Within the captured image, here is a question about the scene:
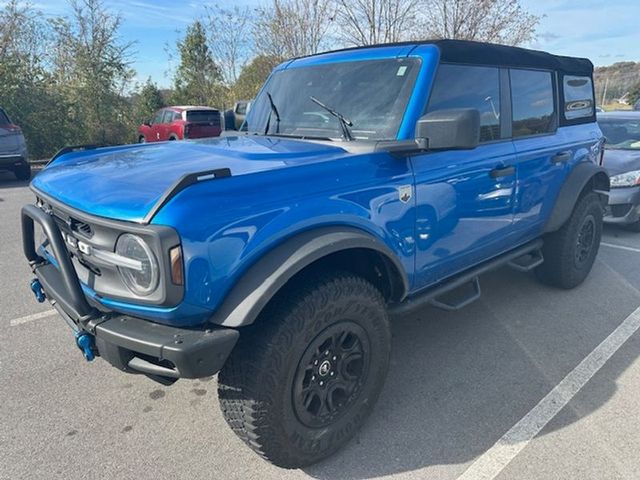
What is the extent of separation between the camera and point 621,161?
6.46 metres

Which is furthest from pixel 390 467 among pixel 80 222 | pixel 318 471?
pixel 80 222

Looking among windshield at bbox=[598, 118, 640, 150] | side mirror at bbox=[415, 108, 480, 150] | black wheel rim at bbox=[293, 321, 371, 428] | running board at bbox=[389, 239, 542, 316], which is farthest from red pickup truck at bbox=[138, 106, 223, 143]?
black wheel rim at bbox=[293, 321, 371, 428]

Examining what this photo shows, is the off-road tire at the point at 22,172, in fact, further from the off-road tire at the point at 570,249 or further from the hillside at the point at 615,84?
the hillside at the point at 615,84

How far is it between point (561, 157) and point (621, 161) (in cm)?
341

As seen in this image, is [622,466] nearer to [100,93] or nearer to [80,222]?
→ [80,222]

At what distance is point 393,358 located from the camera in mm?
3260

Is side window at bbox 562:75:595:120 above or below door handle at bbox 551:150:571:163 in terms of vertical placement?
above

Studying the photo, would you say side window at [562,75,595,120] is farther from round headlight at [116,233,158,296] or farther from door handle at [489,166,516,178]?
round headlight at [116,233,158,296]

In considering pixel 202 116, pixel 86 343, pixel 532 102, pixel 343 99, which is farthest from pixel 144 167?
pixel 202 116

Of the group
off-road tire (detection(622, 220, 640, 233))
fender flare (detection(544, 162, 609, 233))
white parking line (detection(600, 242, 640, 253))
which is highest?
fender flare (detection(544, 162, 609, 233))

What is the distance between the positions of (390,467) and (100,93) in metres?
17.2

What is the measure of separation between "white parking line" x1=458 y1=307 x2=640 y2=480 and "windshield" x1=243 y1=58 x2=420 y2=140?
68.8 inches

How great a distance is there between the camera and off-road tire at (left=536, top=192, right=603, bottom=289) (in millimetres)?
4129

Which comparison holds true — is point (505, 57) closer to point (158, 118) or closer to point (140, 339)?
point (140, 339)
